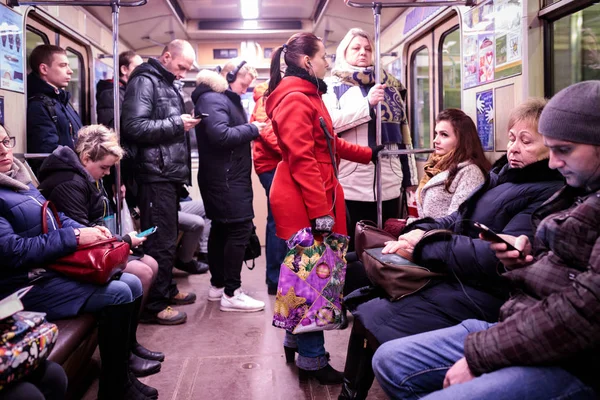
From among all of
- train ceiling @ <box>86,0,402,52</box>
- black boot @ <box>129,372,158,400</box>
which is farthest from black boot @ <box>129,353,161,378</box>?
train ceiling @ <box>86,0,402,52</box>

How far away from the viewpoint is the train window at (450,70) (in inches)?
169

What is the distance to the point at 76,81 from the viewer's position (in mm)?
4961

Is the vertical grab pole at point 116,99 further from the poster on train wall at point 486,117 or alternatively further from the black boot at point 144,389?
the poster on train wall at point 486,117

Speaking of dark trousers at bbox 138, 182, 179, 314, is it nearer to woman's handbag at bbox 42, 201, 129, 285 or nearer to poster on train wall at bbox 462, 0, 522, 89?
woman's handbag at bbox 42, 201, 129, 285

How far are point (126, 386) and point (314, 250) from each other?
1033 millimetres

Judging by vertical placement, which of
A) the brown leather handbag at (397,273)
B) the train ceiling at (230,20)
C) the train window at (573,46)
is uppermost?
the train ceiling at (230,20)

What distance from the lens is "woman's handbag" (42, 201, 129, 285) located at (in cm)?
232

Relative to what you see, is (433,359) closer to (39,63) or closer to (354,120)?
(354,120)

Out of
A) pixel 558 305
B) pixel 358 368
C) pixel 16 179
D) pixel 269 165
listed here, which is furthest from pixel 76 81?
pixel 558 305

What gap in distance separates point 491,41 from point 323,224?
162cm

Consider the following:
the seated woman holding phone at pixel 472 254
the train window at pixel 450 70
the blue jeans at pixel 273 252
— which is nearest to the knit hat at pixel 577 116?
the seated woman holding phone at pixel 472 254

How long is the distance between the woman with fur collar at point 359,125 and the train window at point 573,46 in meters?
0.99

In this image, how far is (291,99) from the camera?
257 centimetres

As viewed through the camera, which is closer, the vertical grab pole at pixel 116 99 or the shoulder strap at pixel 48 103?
the vertical grab pole at pixel 116 99
